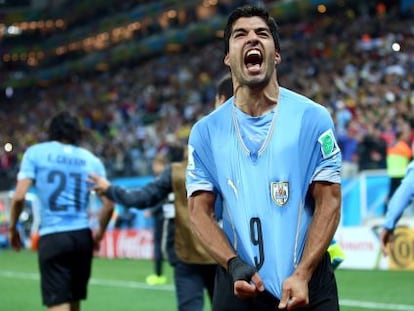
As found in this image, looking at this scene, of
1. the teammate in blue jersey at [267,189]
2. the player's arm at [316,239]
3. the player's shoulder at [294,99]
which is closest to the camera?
the player's arm at [316,239]

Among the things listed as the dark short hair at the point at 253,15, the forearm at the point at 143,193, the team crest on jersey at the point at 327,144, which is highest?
the dark short hair at the point at 253,15

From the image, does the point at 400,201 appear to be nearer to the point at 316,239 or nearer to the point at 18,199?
the point at 316,239

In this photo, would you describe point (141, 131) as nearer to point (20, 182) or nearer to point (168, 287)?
point (168, 287)

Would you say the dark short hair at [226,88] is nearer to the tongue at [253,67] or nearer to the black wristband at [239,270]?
the tongue at [253,67]

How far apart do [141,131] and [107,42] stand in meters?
16.7

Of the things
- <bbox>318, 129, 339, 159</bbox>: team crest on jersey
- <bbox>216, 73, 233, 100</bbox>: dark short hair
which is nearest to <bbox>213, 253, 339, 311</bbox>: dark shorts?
<bbox>318, 129, 339, 159</bbox>: team crest on jersey

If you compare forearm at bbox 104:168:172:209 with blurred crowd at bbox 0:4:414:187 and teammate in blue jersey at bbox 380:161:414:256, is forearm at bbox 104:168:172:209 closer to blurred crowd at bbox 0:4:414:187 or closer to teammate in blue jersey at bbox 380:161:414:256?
teammate in blue jersey at bbox 380:161:414:256

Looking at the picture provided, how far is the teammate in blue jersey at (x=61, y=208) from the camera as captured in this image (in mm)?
7484

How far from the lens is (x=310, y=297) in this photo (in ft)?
12.8

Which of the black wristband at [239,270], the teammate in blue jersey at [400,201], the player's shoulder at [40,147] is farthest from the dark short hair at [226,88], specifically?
the black wristband at [239,270]

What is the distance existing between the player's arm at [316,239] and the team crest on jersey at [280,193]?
0.39 ft

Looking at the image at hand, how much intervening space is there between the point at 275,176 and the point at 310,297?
1.70 ft

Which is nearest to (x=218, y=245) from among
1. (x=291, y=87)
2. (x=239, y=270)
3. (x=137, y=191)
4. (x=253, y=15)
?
(x=239, y=270)

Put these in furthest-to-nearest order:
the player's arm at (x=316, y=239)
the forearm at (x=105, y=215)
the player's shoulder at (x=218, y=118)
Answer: the forearm at (x=105, y=215), the player's shoulder at (x=218, y=118), the player's arm at (x=316, y=239)
